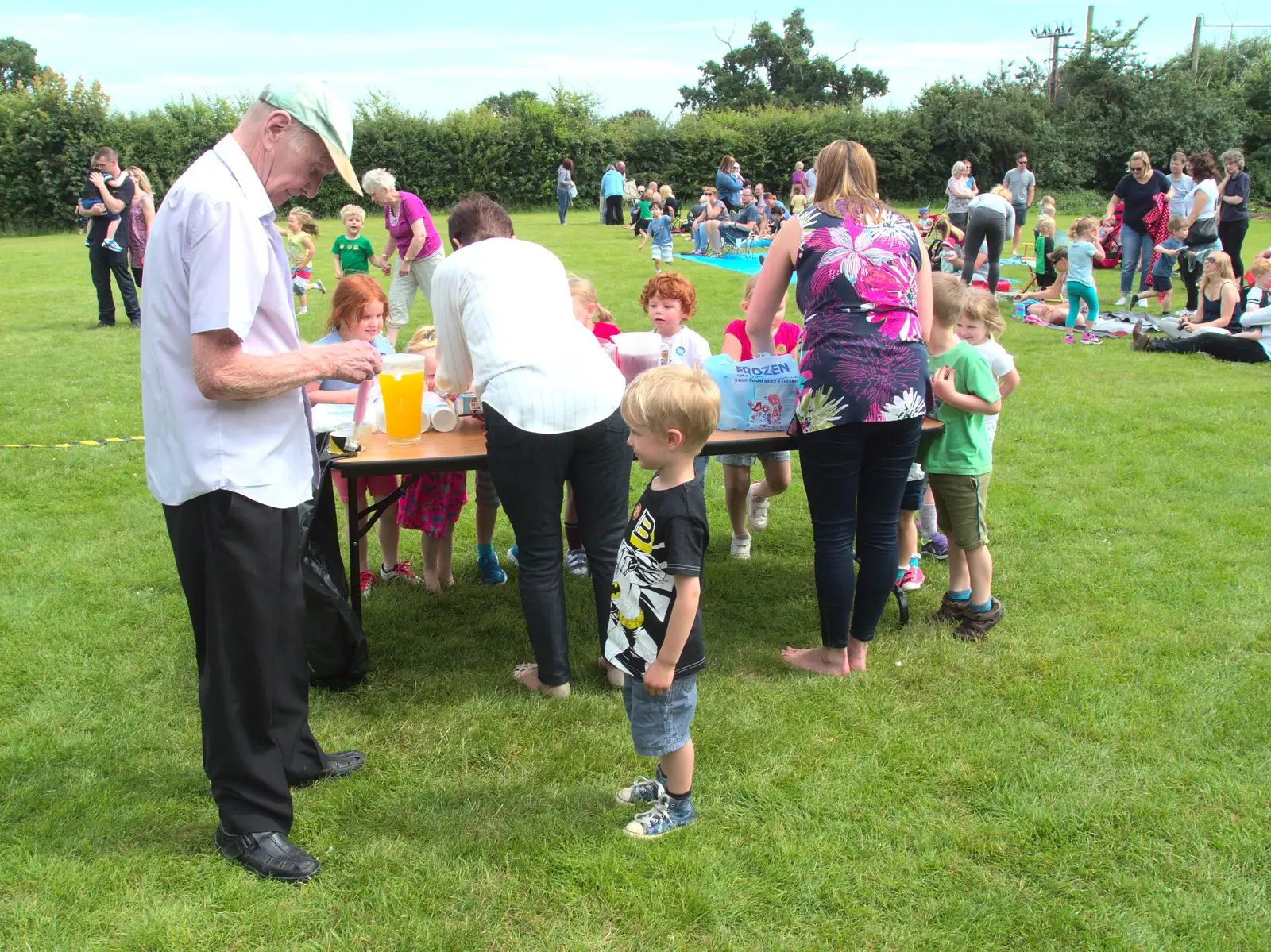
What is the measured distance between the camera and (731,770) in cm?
310

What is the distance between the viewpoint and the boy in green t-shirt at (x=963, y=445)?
388cm

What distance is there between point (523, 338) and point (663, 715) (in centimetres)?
127

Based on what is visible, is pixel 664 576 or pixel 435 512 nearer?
pixel 664 576

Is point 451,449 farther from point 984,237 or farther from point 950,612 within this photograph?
point 984,237

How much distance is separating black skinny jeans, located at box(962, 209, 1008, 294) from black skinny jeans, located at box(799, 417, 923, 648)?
8.89m

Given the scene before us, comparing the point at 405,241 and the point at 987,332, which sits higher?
the point at 405,241

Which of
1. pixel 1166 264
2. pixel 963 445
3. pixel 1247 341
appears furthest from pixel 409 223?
pixel 1166 264

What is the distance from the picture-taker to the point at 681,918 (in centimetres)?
250

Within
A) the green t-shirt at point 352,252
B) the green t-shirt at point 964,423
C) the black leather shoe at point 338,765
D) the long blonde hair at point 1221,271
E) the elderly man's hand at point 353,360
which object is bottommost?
the black leather shoe at point 338,765

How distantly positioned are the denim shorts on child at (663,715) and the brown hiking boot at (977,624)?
5.59 ft

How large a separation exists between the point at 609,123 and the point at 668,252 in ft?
66.6

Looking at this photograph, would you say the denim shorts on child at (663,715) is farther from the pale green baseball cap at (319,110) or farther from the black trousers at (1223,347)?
the black trousers at (1223,347)

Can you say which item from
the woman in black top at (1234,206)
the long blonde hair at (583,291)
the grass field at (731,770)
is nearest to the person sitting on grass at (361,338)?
the grass field at (731,770)

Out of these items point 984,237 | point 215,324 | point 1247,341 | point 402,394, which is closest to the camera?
point 215,324
